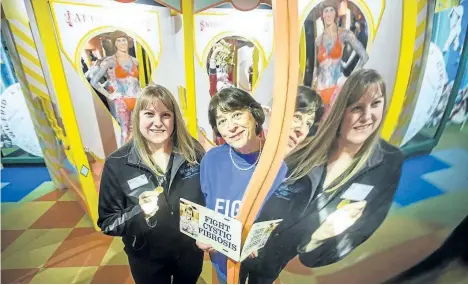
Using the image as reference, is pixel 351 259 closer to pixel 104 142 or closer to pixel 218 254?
pixel 218 254

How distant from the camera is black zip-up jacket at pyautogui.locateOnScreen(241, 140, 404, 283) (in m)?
1.50

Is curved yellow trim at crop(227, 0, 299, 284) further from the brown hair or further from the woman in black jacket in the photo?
the woman in black jacket

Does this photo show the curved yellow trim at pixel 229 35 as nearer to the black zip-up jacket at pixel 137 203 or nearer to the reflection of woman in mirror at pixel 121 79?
the reflection of woman in mirror at pixel 121 79

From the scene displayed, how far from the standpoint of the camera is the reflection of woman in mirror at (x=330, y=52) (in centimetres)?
132

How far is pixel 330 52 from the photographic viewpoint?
53.4 inches

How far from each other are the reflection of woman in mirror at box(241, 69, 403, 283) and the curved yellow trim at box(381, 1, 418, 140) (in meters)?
0.04

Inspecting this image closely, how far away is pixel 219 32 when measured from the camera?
53.7 inches

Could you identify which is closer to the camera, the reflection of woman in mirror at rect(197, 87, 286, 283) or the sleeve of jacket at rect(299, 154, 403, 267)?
the reflection of woman in mirror at rect(197, 87, 286, 283)

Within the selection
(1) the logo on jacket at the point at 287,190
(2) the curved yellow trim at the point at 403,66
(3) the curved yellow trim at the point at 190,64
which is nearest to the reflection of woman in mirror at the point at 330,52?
(2) the curved yellow trim at the point at 403,66

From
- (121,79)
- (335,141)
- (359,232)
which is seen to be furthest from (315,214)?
(121,79)

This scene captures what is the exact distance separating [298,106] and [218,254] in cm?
73

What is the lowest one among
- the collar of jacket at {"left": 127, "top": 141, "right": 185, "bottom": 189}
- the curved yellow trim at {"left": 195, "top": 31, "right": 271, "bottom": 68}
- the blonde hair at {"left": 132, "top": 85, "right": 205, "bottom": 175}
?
the collar of jacket at {"left": 127, "top": 141, "right": 185, "bottom": 189}

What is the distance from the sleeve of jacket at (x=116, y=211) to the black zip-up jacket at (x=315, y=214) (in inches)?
19.7

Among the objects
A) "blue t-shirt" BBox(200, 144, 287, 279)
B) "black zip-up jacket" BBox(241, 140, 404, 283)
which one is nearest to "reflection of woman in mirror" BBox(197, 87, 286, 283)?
"blue t-shirt" BBox(200, 144, 287, 279)
